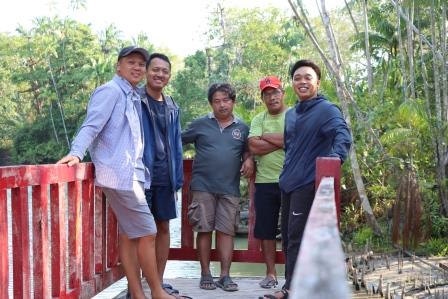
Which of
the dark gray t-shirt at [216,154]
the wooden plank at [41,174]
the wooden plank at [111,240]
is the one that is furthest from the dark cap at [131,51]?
the wooden plank at [111,240]

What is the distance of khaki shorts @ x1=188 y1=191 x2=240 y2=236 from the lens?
397 cm

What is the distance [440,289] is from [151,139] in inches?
144

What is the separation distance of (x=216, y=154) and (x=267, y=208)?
456mm

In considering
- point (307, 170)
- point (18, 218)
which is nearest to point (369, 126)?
point (307, 170)

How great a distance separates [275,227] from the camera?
402 centimetres

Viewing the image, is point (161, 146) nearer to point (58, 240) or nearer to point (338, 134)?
point (58, 240)

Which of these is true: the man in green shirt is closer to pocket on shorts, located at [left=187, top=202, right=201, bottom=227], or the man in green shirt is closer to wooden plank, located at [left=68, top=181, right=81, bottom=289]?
pocket on shorts, located at [left=187, top=202, right=201, bottom=227]

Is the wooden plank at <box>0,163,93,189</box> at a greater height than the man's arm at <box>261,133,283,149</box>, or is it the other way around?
the man's arm at <box>261,133,283,149</box>

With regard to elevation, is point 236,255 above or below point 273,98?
below

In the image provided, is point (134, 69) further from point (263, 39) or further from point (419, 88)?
point (263, 39)

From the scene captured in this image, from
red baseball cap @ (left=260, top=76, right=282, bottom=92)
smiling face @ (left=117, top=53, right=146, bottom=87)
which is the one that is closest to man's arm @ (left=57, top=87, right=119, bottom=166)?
smiling face @ (left=117, top=53, right=146, bottom=87)

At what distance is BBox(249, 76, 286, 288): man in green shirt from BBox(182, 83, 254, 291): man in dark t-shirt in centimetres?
9

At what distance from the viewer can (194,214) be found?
398cm

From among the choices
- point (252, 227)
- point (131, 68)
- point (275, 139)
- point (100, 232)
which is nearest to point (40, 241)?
point (100, 232)
